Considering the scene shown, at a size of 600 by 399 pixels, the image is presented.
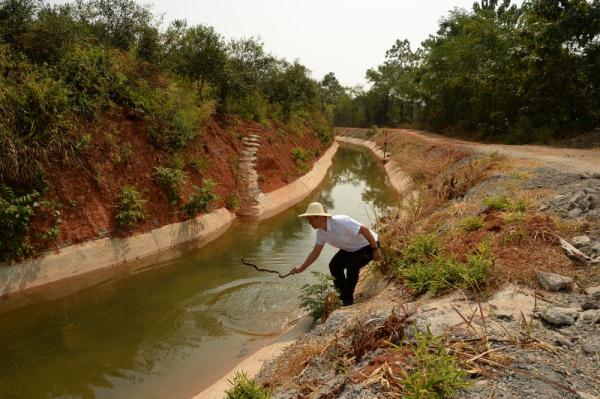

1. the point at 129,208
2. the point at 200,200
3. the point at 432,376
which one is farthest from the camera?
the point at 200,200

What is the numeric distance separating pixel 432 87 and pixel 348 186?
16.6m

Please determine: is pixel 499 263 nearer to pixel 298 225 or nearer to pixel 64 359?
pixel 64 359

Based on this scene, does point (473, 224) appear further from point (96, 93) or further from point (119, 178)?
point (96, 93)

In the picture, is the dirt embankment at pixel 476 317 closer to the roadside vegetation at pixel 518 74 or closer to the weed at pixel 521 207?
the weed at pixel 521 207

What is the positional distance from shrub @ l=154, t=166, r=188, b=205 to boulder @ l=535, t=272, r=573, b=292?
9797 millimetres

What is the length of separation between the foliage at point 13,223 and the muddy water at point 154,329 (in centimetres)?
127

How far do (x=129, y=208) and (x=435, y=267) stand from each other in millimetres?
7942

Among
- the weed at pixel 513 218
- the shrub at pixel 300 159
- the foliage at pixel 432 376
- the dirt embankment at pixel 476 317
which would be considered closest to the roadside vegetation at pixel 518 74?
the shrub at pixel 300 159

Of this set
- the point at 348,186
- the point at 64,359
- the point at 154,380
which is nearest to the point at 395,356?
the point at 154,380

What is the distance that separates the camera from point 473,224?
286 inches

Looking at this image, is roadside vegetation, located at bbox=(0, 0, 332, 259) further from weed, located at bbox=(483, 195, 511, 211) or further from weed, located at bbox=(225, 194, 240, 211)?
weed, located at bbox=(483, 195, 511, 211)

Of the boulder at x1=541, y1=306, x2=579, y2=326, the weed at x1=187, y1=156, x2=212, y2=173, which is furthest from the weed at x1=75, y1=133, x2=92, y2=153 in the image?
the boulder at x1=541, y1=306, x2=579, y2=326

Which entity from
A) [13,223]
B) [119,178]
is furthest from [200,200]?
[13,223]

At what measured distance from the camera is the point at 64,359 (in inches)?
256
